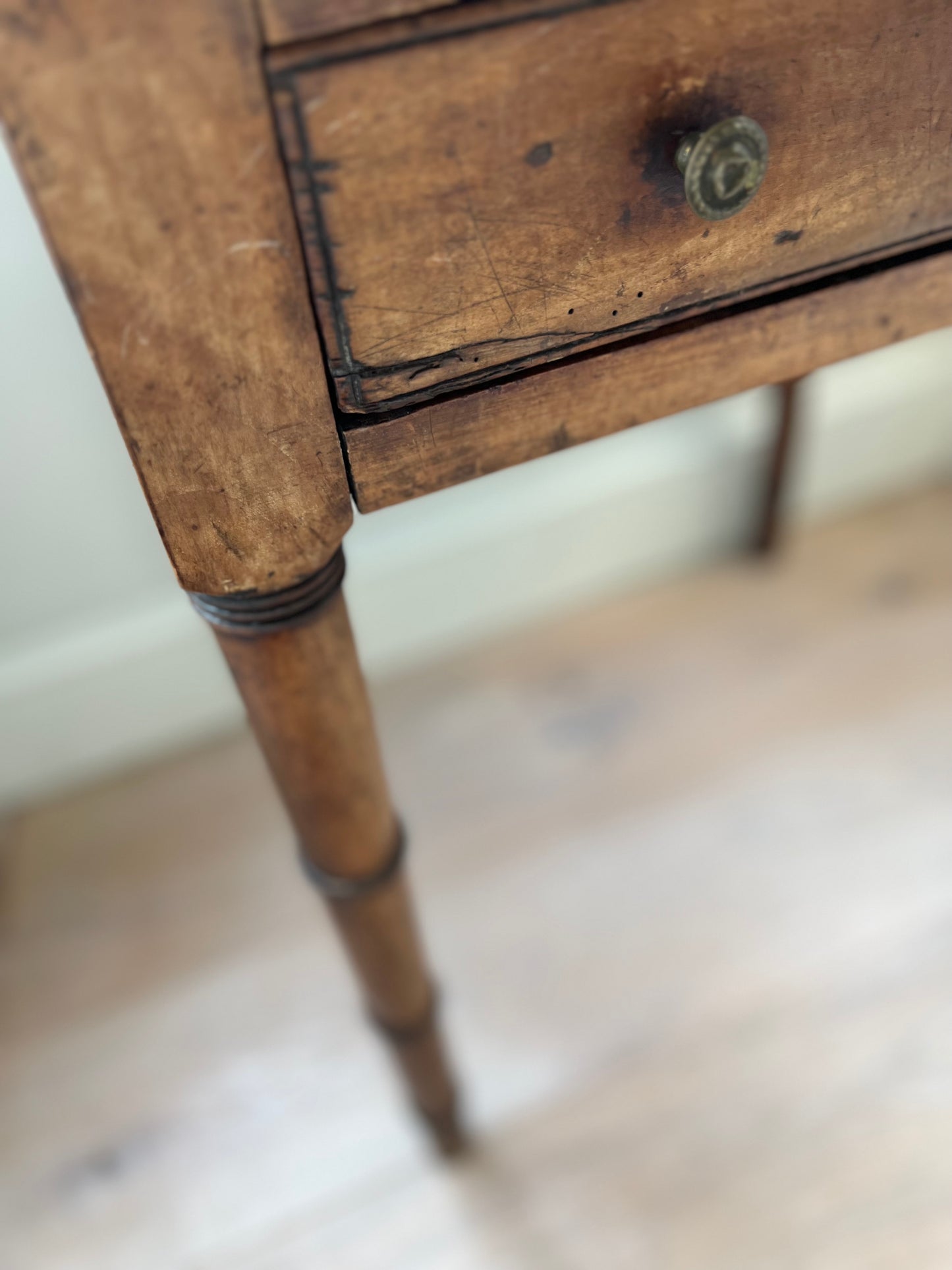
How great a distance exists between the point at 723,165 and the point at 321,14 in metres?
0.11

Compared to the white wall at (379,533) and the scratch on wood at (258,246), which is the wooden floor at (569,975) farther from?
the scratch on wood at (258,246)

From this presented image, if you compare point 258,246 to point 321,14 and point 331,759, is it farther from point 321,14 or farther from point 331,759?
point 331,759

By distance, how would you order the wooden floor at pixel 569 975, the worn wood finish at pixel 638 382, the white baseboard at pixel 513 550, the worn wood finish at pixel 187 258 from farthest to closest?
the white baseboard at pixel 513 550
the wooden floor at pixel 569 975
the worn wood finish at pixel 638 382
the worn wood finish at pixel 187 258

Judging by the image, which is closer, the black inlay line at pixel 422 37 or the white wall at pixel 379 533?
the black inlay line at pixel 422 37

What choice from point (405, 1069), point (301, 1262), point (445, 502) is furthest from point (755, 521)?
point (301, 1262)

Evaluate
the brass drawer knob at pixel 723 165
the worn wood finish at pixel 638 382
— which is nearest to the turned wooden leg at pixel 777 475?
the worn wood finish at pixel 638 382

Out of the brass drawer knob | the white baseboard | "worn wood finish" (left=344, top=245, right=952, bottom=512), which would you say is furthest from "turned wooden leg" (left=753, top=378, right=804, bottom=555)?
the brass drawer knob

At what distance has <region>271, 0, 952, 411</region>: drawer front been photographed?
27cm

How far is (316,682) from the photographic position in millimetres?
380

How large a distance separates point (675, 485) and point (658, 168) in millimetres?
760

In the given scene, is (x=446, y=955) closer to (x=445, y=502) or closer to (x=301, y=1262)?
(x=301, y=1262)

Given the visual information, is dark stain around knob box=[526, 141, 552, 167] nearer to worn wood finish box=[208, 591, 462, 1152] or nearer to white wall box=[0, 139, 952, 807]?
worn wood finish box=[208, 591, 462, 1152]

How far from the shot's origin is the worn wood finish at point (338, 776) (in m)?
0.37

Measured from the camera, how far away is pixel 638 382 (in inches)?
14.4
